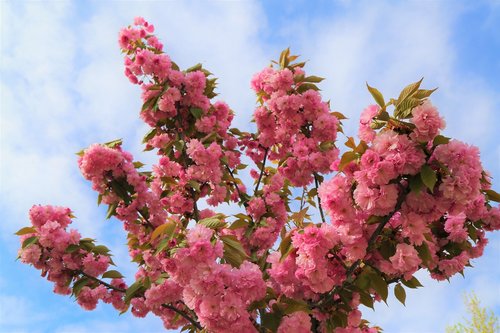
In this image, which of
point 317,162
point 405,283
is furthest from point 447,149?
point 317,162

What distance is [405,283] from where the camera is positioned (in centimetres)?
351

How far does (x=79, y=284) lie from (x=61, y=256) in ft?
1.26

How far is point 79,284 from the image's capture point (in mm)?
5145

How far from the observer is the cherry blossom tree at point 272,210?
2.88m

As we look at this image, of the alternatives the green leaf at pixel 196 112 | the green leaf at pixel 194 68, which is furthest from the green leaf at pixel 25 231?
the green leaf at pixel 194 68

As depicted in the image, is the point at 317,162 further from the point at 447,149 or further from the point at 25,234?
the point at 25,234

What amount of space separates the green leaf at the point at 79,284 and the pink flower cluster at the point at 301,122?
2428 mm

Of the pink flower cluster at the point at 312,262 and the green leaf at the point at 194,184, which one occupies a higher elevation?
the green leaf at the point at 194,184

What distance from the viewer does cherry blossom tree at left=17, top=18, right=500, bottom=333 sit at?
2877mm

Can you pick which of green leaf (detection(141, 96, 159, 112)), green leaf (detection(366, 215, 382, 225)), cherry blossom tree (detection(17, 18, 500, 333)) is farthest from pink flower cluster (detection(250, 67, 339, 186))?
green leaf (detection(366, 215, 382, 225))

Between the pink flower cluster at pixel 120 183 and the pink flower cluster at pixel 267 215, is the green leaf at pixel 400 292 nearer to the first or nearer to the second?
the pink flower cluster at pixel 267 215

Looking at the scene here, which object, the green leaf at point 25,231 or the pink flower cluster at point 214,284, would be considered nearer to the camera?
the pink flower cluster at point 214,284

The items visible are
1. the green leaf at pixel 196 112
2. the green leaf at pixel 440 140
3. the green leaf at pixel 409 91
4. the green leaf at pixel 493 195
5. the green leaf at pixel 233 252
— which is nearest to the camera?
the green leaf at pixel 440 140

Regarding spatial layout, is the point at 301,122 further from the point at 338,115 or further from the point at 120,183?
the point at 120,183
